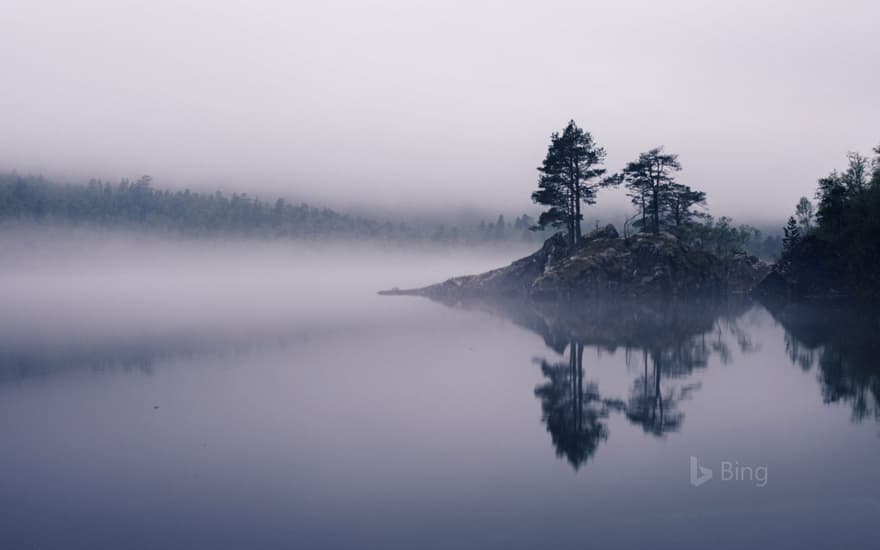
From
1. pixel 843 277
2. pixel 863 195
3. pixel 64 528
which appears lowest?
pixel 64 528

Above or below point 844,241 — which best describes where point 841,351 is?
below

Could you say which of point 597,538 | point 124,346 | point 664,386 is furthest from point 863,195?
point 124,346

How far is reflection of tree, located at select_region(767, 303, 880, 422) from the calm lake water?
288 mm

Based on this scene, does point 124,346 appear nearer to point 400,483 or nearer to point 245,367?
point 245,367

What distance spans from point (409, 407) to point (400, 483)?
9.49 m

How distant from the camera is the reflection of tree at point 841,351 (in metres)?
27.1

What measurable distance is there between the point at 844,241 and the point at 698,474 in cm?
9041

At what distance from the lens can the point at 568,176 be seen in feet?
323

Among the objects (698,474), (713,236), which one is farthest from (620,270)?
(698,474)

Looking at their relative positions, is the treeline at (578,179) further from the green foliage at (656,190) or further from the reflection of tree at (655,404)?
the reflection of tree at (655,404)

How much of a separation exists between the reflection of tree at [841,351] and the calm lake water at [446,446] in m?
0.29

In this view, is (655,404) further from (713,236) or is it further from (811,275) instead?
(713,236)

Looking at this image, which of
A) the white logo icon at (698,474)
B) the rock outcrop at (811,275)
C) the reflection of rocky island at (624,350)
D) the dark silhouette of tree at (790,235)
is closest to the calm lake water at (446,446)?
the white logo icon at (698,474)

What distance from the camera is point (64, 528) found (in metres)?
14.2
